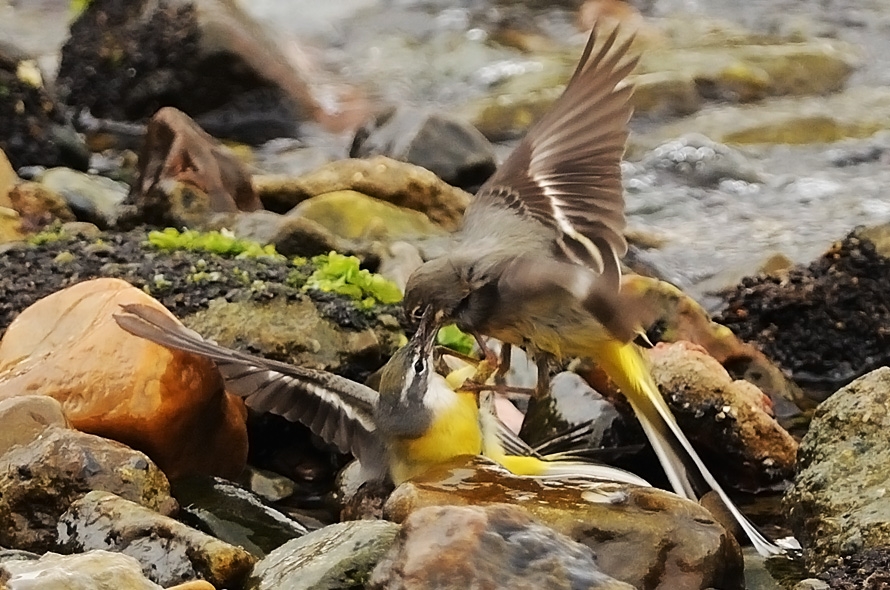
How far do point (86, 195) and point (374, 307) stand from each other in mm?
4154

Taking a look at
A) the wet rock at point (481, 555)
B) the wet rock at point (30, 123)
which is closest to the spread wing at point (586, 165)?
the wet rock at point (481, 555)

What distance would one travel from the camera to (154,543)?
14.4ft

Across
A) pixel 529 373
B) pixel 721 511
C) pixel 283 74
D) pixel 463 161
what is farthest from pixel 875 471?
pixel 283 74

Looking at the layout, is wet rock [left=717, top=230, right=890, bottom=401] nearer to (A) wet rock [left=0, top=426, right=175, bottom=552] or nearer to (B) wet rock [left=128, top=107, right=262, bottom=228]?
(B) wet rock [left=128, top=107, right=262, bottom=228]

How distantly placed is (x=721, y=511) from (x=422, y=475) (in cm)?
148

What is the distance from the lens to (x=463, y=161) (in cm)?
1129

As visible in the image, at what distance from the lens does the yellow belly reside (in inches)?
204

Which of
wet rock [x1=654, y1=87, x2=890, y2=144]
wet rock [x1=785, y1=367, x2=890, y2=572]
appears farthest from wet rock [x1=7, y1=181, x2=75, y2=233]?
wet rock [x1=654, y1=87, x2=890, y2=144]

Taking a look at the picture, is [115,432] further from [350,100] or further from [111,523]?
[350,100]

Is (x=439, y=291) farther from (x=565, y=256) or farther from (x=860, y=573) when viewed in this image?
(x=860, y=573)

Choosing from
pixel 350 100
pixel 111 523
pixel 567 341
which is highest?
pixel 567 341

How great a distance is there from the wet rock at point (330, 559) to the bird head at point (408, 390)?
896 millimetres

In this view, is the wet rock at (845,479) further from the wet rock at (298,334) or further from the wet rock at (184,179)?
the wet rock at (184,179)

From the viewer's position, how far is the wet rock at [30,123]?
11648 mm
